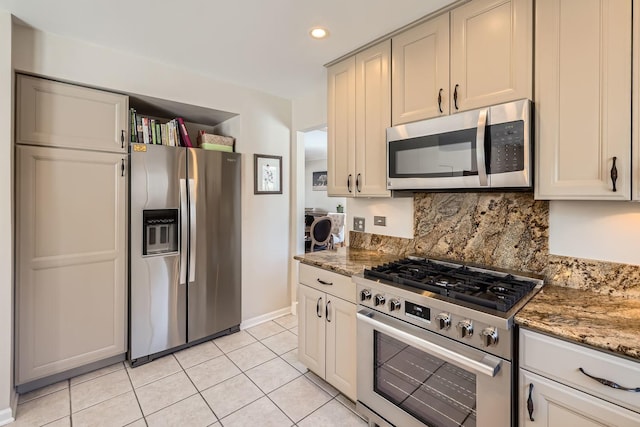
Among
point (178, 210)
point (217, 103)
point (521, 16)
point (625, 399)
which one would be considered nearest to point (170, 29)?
point (217, 103)

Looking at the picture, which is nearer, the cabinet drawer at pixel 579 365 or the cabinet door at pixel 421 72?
the cabinet drawer at pixel 579 365

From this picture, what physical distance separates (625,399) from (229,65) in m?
2.94

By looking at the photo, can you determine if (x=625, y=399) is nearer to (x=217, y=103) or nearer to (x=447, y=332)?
(x=447, y=332)

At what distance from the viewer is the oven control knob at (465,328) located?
1.30 metres

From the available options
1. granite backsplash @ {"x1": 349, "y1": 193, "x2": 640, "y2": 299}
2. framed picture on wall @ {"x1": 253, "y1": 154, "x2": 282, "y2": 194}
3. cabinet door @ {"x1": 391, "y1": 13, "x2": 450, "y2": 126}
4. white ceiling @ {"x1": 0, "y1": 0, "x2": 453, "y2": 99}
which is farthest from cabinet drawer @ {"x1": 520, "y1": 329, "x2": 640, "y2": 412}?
framed picture on wall @ {"x1": 253, "y1": 154, "x2": 282, "y2": 194}

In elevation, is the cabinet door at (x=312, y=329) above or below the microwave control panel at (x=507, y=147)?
below

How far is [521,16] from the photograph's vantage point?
1459mm

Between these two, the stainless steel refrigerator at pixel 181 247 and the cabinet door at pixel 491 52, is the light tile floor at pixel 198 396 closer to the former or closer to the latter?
the stainless steel refrigerator at pixel 181 247

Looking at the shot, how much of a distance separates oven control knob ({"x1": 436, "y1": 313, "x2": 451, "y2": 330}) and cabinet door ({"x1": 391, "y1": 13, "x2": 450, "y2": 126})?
110 cm

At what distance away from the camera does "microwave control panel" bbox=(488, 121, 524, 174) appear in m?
1.43

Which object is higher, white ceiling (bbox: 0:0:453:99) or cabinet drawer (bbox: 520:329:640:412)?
white ceiling (bbox: 0:0:453:99)

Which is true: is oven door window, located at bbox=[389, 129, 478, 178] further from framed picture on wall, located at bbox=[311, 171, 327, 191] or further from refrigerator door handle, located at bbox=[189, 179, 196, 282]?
framed picture on wall, located at bbox=[311, 171, 327, 191]
